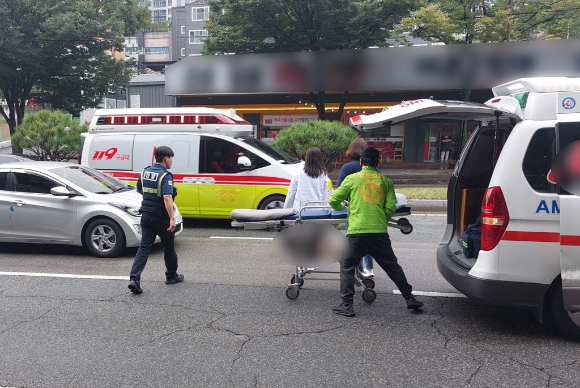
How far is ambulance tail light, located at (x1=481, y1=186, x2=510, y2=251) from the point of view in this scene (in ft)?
14.6

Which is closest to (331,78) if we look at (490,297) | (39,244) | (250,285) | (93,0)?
(93,0)

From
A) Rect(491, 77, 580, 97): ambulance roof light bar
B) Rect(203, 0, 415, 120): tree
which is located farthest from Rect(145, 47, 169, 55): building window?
Rect(491, 77, 580, 97): ambulance roof light bar

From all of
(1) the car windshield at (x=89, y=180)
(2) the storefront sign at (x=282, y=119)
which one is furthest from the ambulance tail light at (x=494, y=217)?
(2) the storefront sign at (x=282, y=119)

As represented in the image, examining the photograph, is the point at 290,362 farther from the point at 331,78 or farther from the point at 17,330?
the point at 331,78

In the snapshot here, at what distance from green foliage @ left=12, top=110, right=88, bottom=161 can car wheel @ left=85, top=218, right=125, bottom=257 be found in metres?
11.0

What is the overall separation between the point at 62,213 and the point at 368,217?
4882 mm

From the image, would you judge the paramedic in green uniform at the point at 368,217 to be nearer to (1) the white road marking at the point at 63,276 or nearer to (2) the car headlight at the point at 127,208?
(1) the white road marking at the point at 63,276

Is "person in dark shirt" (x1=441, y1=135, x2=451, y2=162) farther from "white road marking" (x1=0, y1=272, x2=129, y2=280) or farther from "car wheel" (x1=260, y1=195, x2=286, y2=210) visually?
"white road marking" (x1=0, y1=272, x2=129, y2=280)

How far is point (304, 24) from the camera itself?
945 inches

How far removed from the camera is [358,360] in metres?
4.34

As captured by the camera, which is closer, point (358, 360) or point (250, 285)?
point (358, 360)

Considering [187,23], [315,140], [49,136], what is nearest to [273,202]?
[315,140]

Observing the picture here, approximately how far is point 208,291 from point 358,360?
240cm

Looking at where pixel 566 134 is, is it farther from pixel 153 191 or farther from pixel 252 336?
pixel 153 191
